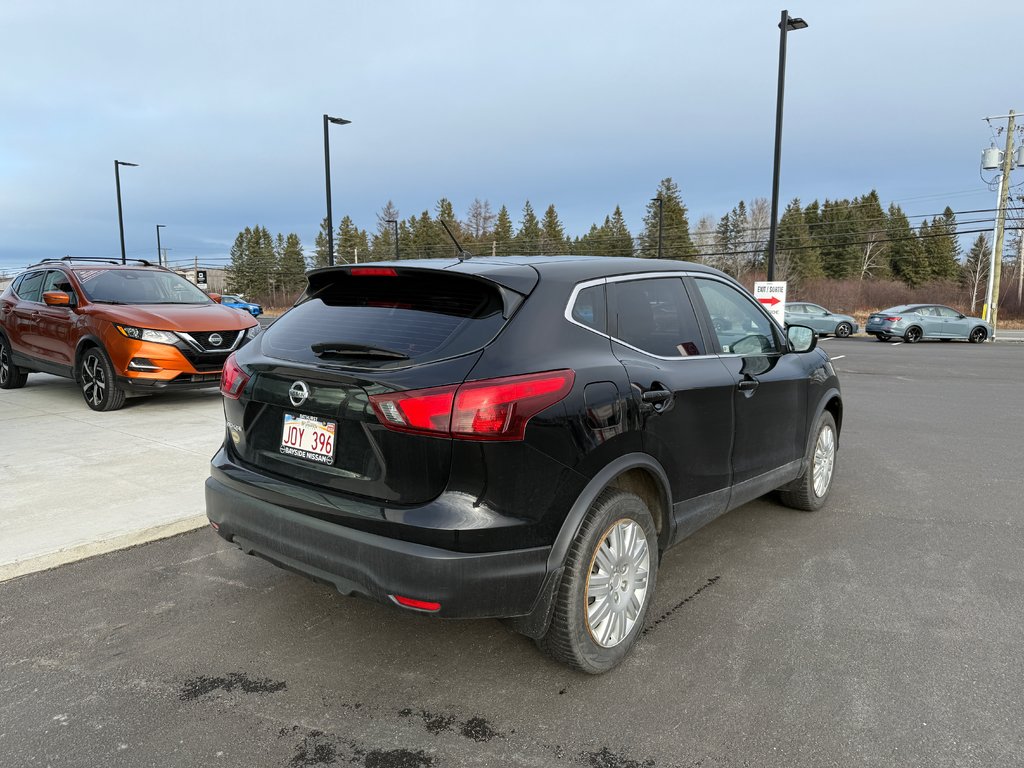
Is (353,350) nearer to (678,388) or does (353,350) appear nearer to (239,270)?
(678,388)

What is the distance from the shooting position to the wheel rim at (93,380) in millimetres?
8359

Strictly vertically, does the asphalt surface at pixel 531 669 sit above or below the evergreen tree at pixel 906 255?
below

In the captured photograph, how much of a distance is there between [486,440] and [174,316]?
720 cm

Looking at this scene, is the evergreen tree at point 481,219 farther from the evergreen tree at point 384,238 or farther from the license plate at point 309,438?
the license plate at point 309,438

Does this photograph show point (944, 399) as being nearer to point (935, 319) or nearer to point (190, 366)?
point (190, 366)

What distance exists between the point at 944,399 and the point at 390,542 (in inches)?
445

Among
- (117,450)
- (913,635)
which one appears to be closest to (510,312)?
(913,635)

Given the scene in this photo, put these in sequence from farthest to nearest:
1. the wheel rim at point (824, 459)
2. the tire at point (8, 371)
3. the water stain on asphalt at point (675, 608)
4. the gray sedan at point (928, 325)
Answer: the gray sedan at point (928, 325) < the tire at point (8, 371) < the wheel rim at point (824, 459) < the water stain on asphalt at point (675, 608)

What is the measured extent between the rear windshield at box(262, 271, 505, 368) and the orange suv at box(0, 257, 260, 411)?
4747mm

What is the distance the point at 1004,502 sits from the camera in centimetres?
541

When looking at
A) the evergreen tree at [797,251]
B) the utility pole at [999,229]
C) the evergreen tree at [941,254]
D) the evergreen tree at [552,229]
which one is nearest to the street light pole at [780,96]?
the utility pole at [999,229]

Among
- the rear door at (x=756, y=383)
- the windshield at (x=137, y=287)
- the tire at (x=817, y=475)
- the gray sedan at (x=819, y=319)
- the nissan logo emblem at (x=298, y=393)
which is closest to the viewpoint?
the nissan logo emblem at (x=298, y=393)

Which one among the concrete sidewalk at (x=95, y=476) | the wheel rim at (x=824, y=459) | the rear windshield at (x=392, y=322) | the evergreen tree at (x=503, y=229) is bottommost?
the concrete sidewalk at (x=95, y=476)

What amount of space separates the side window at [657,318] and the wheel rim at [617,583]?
2.80 feet
